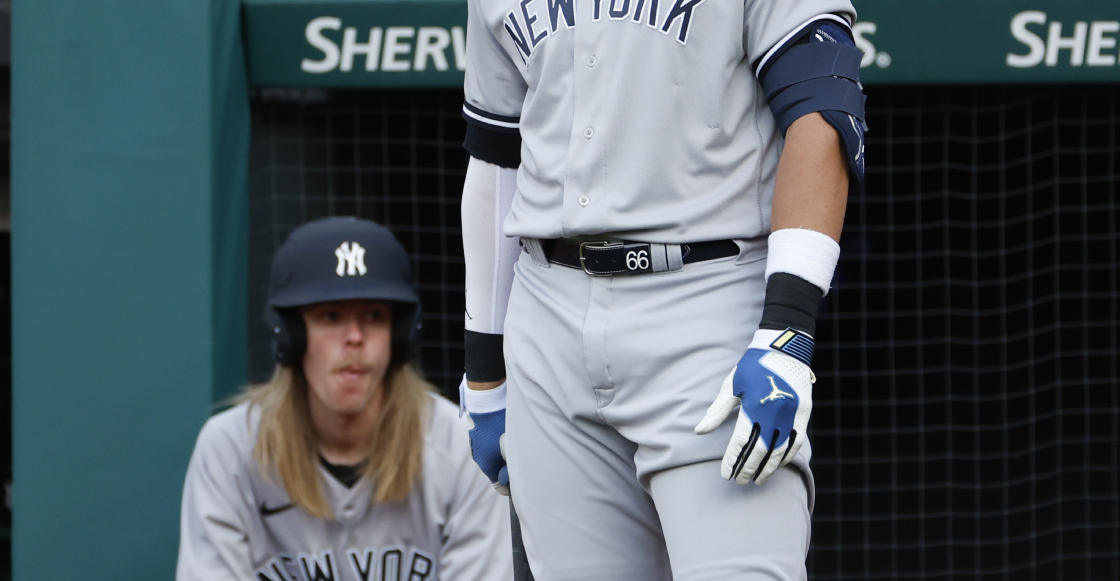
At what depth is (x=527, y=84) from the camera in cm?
162

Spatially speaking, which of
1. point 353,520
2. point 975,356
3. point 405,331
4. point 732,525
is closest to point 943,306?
point 975,356

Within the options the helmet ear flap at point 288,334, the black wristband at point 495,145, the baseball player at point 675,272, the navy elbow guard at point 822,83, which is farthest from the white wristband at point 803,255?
the helmet ear flap at point 288,334

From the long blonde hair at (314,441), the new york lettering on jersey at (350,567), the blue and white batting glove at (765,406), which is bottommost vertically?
the new york lettering on jersey at (350,567)

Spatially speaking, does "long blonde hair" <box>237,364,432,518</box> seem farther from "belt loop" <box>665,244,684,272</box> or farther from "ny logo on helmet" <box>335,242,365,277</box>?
"belt loop" <box>665,244,684,272</box>

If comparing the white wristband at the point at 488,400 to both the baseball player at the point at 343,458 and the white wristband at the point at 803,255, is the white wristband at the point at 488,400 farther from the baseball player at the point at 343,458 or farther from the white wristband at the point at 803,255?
the baseball player at the point at 343,458

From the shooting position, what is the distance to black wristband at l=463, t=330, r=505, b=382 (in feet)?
5.86

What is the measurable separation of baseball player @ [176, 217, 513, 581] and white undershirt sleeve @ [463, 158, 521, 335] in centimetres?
74

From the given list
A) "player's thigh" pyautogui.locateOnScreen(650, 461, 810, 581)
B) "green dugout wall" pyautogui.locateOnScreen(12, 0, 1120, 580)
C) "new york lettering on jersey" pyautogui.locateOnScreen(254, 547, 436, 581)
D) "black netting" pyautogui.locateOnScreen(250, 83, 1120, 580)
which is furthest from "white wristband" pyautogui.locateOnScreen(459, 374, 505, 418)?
"black netting" pyautogui.locateOnScreen(250, 83, 1120, 580)

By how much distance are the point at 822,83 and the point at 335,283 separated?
1442 mm

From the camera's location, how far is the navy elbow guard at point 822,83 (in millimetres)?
1344

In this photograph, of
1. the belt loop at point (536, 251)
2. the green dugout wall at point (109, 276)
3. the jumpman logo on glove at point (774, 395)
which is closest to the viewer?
the jumpman logo on glove at point (774, 395)

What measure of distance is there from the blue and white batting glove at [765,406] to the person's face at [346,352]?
138 cm

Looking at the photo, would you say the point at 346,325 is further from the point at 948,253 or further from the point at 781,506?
the point at 948,253

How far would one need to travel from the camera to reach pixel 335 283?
2.52 m
